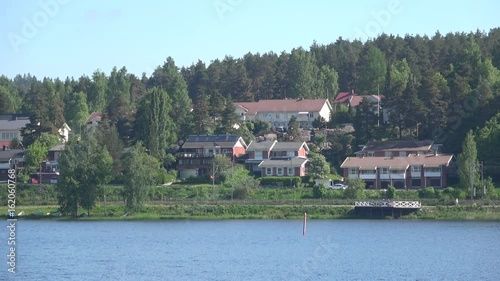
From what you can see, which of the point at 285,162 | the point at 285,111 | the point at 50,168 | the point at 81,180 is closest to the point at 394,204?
the point at 285,162

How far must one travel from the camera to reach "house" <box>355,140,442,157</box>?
9444cm

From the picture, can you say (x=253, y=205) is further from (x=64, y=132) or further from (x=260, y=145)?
(x=64, y=132)

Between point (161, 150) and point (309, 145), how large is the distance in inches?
628

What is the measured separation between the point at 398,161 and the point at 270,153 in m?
14.5

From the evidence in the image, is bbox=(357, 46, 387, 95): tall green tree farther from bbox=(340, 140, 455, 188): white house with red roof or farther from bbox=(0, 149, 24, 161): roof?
bbox=(0, 149, 24, 161): roof

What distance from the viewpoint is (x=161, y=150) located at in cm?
9938

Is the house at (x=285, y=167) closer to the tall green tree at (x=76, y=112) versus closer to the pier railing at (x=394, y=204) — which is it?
the pier railing at (x=394, y=204)

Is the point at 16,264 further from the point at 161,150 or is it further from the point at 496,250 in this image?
the point at 161,150

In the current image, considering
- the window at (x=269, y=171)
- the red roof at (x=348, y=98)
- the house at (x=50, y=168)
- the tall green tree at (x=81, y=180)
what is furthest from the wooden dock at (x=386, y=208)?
the red roof at (x=348, y=98)

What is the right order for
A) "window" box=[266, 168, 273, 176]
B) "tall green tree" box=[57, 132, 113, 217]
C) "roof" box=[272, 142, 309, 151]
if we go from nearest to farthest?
1. "tall green tree" box=[57, 132, 113, 217]
2. "window" box=[266, 168, 273, 176]
3. "roof" box=[272, 142, 309, 151]

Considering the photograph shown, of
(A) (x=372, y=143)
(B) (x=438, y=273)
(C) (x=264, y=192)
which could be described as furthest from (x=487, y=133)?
(B) (x=438, y=273)

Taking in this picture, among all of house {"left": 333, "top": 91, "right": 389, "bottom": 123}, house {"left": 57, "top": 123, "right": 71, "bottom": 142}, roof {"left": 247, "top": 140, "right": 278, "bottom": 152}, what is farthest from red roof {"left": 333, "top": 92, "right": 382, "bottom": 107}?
house {"left": 57, "top": 123, "right": 71, "bottom": 142}

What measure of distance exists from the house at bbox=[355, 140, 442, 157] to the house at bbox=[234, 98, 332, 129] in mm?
21594

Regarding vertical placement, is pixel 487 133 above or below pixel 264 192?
above
